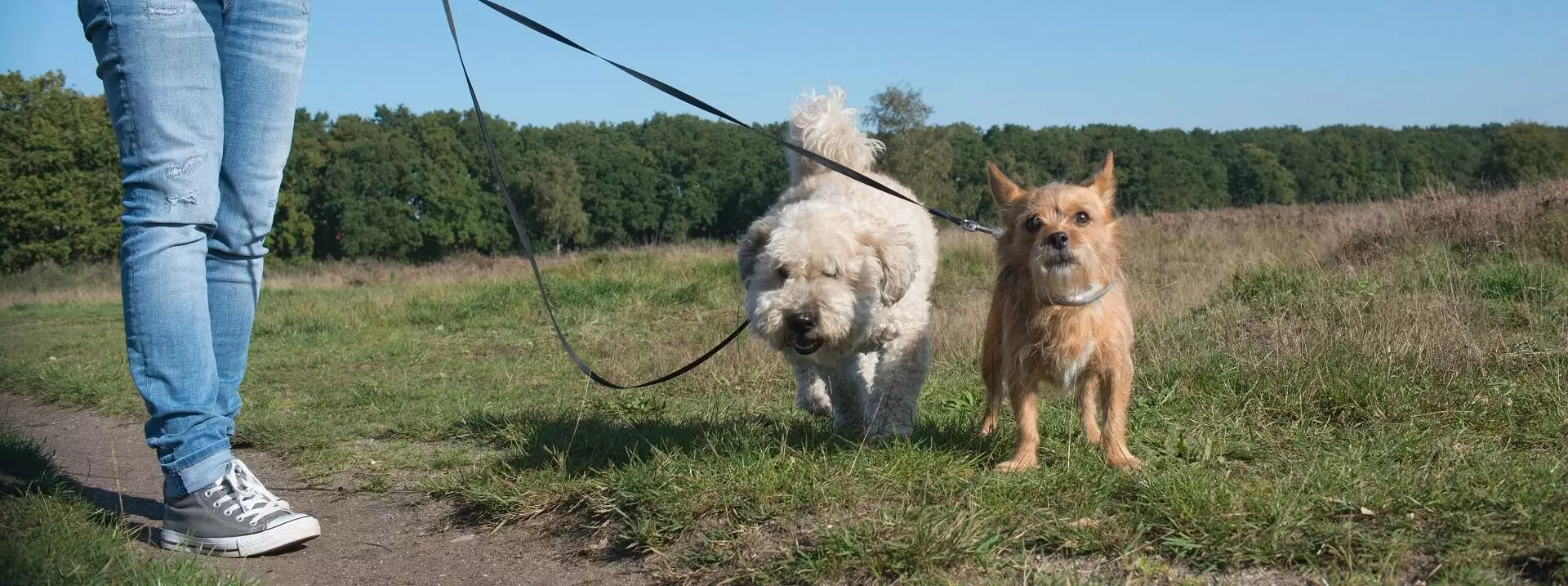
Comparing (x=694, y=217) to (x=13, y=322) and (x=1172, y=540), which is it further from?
(x=1172, y=540)

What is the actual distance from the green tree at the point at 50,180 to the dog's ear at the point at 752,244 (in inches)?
1991

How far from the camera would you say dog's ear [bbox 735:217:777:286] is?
174 inches

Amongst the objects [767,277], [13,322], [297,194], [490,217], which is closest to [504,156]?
[490,217]

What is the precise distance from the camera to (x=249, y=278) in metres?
3.13

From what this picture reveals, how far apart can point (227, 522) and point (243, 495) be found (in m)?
0.08

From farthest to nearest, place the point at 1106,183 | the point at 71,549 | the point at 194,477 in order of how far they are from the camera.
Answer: the point at 1106,183
the point at 194,477
the point at 71,549

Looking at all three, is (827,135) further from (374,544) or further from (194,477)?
(194,477)

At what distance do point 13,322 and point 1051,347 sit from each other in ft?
55.0

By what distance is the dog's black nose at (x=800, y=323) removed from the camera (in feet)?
13.0

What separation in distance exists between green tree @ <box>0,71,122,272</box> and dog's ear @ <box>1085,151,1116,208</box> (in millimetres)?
Result: 51941

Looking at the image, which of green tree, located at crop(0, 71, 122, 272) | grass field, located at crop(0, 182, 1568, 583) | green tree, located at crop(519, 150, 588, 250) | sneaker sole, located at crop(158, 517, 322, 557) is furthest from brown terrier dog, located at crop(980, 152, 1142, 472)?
green tree, located at crop(519, 150, 588, 250)

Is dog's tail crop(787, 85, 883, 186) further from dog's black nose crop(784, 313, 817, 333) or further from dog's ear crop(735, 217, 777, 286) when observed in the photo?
dog's black nose crop(784, 313, 817, 333)

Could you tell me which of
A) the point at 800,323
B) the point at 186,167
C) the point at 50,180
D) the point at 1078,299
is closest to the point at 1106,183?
the point at 1078,299

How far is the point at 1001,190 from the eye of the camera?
12.7 feet
